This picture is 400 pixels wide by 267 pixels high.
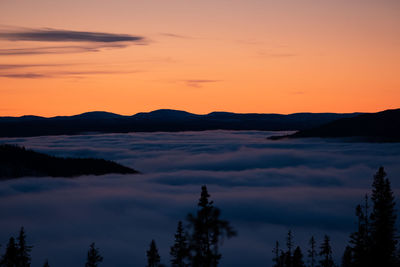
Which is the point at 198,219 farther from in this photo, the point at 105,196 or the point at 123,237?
the point at 105,196

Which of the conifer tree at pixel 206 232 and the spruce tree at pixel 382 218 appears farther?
the spruce tree at pixel 382 218

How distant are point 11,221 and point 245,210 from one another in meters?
83.7

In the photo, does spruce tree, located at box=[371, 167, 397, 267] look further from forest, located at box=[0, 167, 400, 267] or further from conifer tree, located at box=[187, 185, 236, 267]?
conifer tree, located at box=[187, 185, 236, 267]

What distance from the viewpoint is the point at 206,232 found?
19828 mm

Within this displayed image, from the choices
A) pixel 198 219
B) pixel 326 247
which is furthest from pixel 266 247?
pixel 198 219

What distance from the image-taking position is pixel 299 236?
171 m

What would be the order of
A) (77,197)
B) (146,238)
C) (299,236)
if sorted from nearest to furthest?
(146,238)
(299,236)
(77,197)

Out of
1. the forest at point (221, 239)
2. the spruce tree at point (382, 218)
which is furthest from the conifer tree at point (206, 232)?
the spruce tree at point (382, 218)

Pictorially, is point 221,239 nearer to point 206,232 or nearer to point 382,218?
point 206,232

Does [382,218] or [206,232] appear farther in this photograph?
[382,218]

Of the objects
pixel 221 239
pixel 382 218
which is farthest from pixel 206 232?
pixel 382 218

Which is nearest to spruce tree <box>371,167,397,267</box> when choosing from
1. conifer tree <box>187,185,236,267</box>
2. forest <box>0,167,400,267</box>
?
forest <box>0,167,400,267</box>

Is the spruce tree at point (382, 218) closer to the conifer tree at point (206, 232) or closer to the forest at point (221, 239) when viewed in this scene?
the forest at point (221, 239)

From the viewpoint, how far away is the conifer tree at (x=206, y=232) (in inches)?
733
